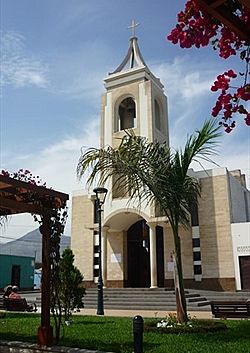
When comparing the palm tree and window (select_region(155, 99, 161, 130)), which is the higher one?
window (select_region(155, 99, 161, 130))

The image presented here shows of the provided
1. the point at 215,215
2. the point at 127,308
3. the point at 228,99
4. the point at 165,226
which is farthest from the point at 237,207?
the point at 228,99

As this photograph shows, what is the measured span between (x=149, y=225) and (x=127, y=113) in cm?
880

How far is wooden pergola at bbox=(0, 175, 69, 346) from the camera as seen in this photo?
24.3 feet

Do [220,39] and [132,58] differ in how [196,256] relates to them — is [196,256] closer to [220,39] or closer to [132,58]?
[132,58]

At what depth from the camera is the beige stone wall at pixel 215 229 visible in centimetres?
2308

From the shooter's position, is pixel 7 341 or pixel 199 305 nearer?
pixel 7 341

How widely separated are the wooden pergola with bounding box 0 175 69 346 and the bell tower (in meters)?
17.2

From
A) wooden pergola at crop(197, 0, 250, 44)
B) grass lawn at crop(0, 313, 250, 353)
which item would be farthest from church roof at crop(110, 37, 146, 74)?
wooden pergola at crop(197, 0, 250, 44)

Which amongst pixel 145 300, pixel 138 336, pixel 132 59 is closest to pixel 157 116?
pixel 132 59

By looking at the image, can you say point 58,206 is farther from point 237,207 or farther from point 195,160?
point 237,207

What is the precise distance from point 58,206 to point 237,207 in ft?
63.9

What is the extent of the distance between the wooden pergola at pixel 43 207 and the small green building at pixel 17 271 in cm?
3120

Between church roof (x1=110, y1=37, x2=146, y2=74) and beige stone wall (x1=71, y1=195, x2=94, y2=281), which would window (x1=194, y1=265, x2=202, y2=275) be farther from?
church roof (x1=110, y1=37, x2=146, y2=74)

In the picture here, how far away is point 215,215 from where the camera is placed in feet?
78.4
